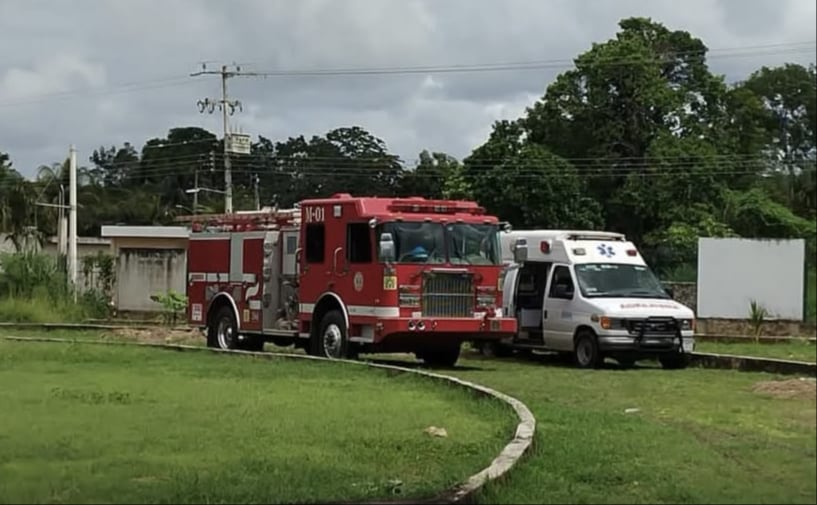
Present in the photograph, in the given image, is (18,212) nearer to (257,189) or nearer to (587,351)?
(257,189)

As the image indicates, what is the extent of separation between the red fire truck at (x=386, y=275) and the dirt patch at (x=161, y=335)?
6.95 m

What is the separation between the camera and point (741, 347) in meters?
22.3

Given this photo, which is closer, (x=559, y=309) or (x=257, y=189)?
(x=257, y=189)

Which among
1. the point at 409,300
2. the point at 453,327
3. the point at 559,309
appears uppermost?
the point at 409,300

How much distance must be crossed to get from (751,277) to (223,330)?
590 inches

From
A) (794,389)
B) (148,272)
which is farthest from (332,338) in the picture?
(148,272)

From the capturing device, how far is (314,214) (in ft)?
67.9

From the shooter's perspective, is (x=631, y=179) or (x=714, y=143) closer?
(x=714, y=143)

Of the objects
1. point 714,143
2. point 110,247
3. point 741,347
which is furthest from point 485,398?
point 110,247

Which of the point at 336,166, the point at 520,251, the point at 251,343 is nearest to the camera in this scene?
the point at 336,166

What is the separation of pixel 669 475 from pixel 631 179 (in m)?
14.7

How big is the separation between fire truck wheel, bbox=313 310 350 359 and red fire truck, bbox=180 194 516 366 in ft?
0.05

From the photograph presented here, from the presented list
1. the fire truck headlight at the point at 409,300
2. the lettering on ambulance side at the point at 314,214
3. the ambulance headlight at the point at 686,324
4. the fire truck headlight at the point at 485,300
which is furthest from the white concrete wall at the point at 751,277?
the lettering on ambulance side at the point at 314,214

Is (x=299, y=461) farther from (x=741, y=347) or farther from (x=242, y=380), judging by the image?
(x=741, y=347)
